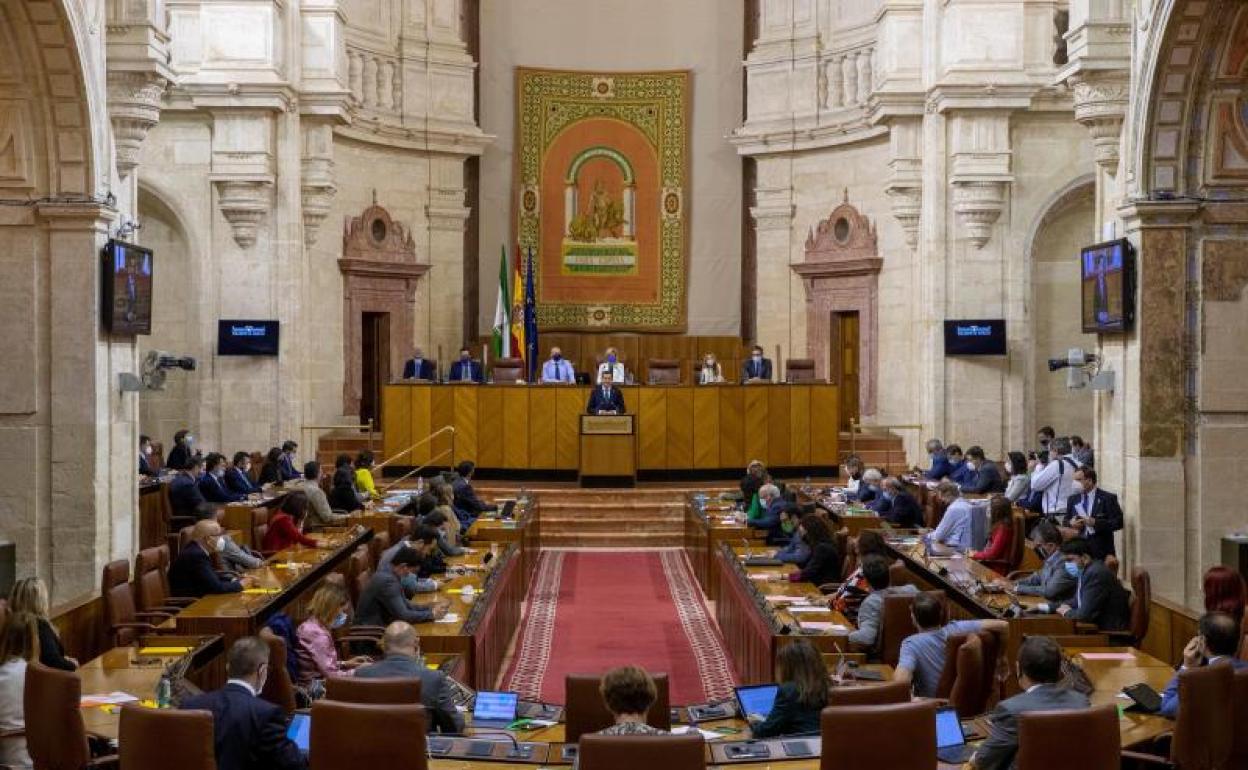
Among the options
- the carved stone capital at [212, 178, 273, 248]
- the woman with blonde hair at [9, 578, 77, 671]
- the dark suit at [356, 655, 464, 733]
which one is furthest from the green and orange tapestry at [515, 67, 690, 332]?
the dark suit at [356, 655, 464, 733]

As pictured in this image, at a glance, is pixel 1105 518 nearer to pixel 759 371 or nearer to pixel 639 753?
pixel 639 753

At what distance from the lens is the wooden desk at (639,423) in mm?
20656

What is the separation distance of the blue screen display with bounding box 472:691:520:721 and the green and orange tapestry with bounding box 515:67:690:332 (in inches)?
751

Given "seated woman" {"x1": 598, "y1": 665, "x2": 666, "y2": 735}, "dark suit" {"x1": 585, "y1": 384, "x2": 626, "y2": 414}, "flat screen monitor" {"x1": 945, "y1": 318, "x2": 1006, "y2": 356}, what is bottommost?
"seated woman" {"x1": 598, "y1": 665, "x2": 666, "y2": 735}

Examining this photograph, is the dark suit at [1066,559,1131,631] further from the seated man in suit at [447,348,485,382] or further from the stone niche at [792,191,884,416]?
the stone niche at [792,191,884,416]

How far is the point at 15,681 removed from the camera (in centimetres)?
684

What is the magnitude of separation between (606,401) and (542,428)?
3.52ft

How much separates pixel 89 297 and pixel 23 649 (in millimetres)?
5537

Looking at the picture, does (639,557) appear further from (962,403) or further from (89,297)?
(89,297)

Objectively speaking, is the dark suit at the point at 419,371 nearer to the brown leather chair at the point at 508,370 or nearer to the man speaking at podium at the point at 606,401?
the brown leather chair at the point at 508,370

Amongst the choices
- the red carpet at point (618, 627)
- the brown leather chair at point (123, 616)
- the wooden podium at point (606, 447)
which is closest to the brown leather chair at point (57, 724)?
the brown leather chair at point (123, 616)

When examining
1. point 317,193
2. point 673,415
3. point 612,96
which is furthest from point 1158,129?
point 612,96

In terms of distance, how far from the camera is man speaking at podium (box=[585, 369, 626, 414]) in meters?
20.2

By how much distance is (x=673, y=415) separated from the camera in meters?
20.7
